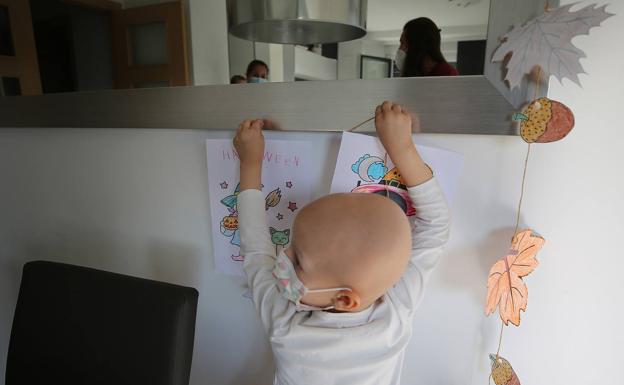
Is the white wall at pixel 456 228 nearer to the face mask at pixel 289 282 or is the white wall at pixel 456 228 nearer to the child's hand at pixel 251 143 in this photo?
the child's hand at pixel 251 143

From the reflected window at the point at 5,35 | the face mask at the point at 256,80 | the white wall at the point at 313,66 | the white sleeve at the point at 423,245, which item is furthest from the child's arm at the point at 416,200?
the reflected window at the point at 5,35

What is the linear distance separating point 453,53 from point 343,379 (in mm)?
498

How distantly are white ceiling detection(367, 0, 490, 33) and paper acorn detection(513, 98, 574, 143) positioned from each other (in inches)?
5.3

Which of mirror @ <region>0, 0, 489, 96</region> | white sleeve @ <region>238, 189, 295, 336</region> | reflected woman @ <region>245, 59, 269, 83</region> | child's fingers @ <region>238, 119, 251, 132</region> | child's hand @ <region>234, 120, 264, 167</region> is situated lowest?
white sleeve @ <region>238, 189, 295, 336</region>

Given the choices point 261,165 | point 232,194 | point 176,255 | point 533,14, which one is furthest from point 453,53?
point 176,255

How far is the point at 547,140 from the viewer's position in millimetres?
461

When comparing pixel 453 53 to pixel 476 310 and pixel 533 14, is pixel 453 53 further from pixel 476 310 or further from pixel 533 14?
pixel 476 310

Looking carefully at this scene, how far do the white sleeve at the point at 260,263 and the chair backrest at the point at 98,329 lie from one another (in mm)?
116

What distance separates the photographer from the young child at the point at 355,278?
0.45 metres

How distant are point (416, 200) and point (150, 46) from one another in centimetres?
67

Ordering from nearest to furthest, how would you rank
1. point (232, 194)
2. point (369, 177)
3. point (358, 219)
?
1. point (358, 219)
2. point (369, 177)
3. point (232, 194)

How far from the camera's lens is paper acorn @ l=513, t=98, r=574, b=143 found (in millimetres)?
452

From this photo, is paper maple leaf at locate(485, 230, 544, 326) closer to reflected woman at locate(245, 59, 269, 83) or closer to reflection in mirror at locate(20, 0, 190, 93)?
reflected woman at locate(245, 59, 269, 83)

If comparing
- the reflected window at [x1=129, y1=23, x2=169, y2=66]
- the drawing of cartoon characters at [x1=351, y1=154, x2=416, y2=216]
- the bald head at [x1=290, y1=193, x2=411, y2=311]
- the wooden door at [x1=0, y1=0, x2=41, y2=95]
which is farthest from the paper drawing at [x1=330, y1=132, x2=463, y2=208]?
the wooden door at [x1=0, y1=0, x2=41, y2=95]
